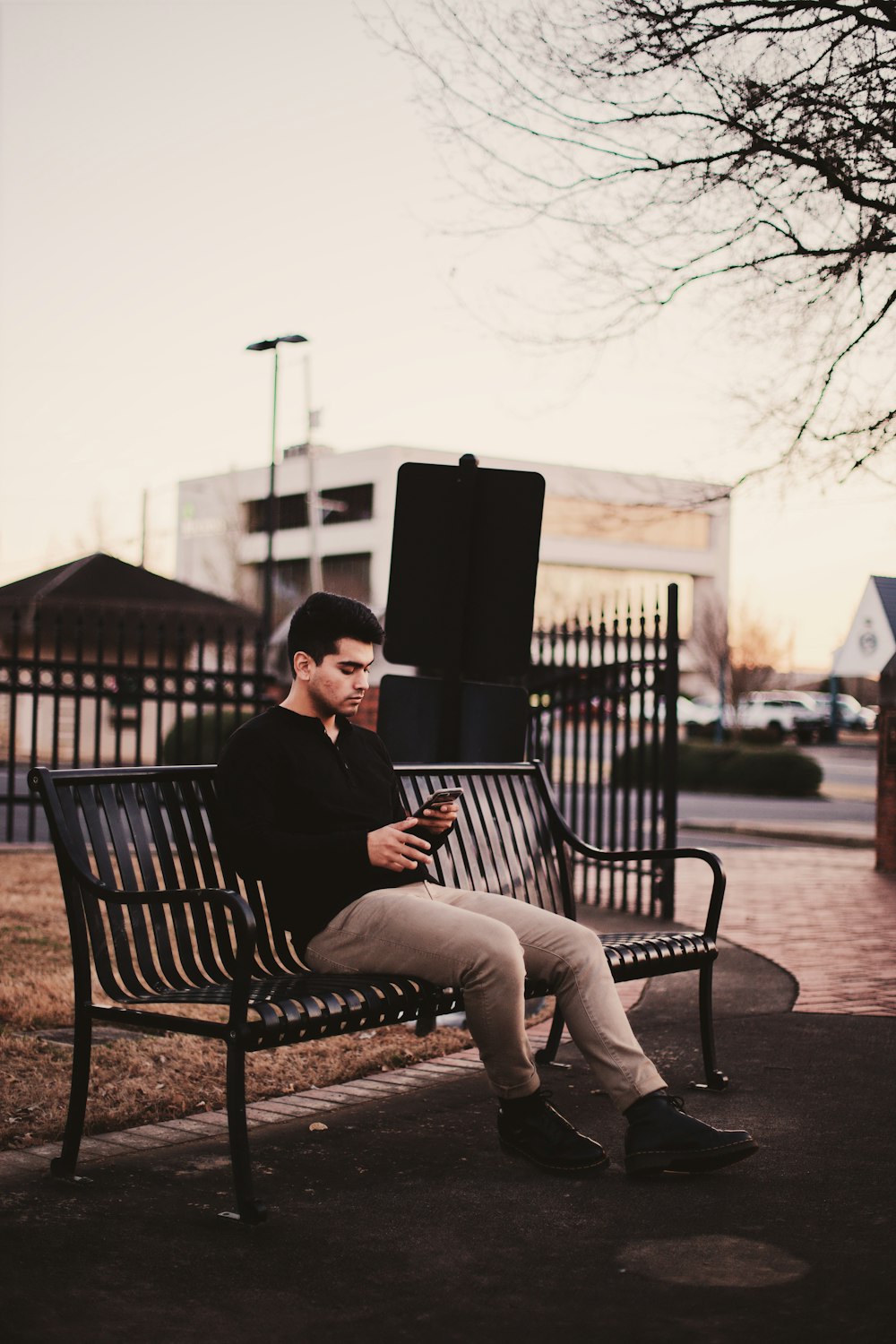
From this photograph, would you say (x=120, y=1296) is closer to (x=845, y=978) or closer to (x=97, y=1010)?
(x=97, y=1010)

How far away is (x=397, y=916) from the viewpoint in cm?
404

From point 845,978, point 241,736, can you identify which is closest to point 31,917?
point 845,978

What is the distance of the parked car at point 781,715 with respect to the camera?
2270 inches

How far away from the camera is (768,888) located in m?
11.9

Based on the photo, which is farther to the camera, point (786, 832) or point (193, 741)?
point (193, 741)

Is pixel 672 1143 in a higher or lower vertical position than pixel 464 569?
lower

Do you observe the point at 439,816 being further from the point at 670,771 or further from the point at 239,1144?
the point at 670,771

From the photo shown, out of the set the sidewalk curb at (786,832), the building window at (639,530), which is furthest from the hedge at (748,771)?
the building window at (639,530)

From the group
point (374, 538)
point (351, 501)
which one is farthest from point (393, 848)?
point (351, 501)

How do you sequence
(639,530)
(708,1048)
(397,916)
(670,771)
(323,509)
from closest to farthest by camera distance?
(397,916) < (708,1048) < (670,771) < (639,530) < (323,509)

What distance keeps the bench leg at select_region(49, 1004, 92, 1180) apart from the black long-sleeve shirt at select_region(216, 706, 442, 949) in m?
0.59

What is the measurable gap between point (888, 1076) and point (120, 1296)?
2989 millimetres

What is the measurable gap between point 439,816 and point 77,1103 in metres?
1.23

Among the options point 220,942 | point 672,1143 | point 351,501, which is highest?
point 351,501
